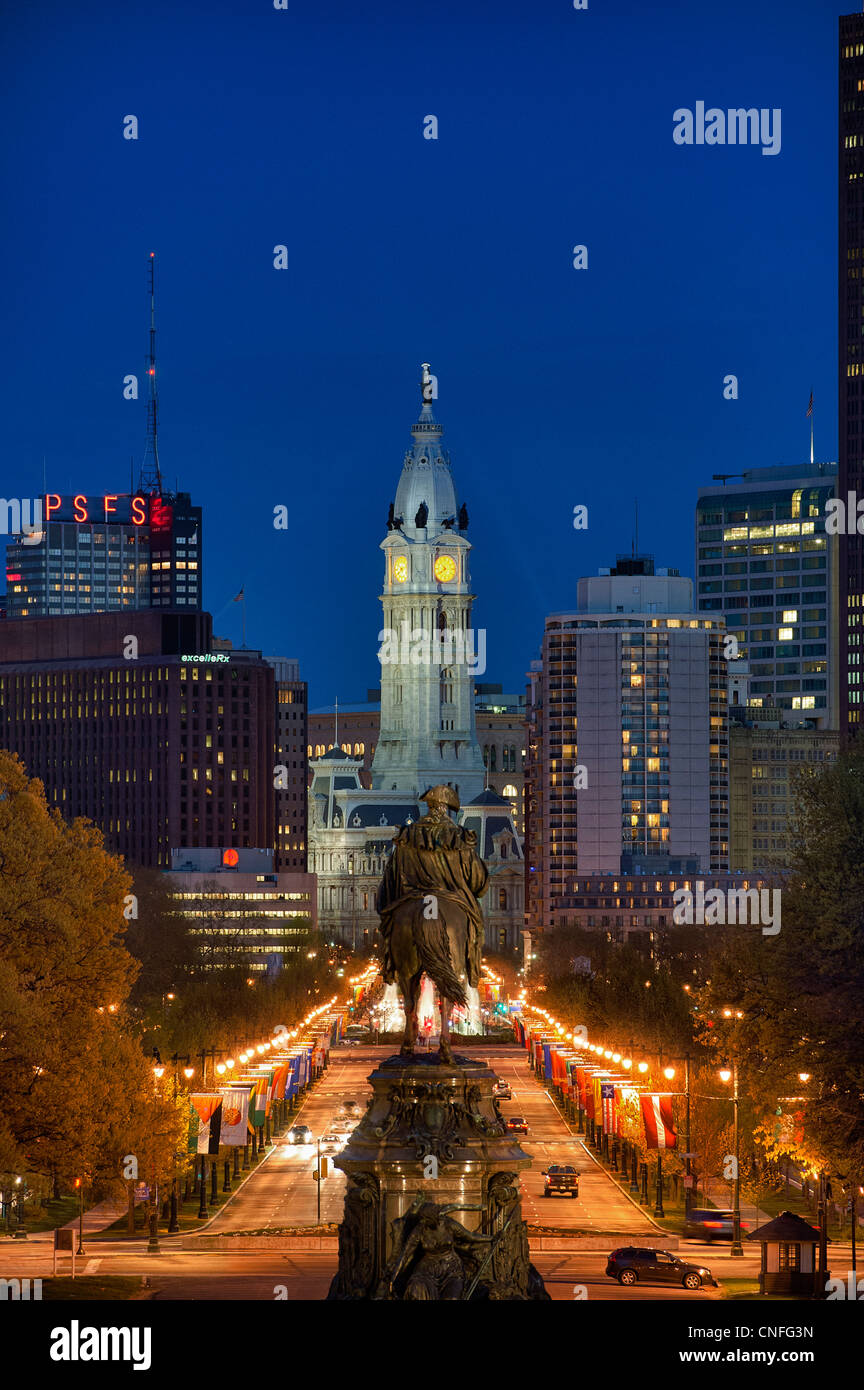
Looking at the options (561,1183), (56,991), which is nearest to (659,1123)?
(561,1183)

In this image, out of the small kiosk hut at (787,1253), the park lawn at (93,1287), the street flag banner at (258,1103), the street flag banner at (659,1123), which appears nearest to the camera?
the park lawn at (93,1287)

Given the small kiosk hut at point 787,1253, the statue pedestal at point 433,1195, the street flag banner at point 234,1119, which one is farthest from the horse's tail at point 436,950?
the street flag banner at point 234,1119

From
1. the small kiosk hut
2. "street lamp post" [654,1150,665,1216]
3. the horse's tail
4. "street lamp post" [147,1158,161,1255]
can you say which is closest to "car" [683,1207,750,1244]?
"street lamp post" [654,1150,665,1216]

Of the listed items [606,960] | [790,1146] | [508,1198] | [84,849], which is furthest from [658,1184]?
[606,960]

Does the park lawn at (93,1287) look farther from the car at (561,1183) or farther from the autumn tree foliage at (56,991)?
the car at (561,1183)

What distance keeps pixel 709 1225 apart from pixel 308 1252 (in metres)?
11.9

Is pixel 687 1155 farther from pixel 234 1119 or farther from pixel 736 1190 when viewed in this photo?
pixel 234 1119

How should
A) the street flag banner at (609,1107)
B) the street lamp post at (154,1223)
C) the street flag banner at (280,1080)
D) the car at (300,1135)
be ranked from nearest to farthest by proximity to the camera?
the street lamp post at (154,1223)
the street flag banner at (609,1107)
the car at (300,1135)
the street flag banner at (280,1080)

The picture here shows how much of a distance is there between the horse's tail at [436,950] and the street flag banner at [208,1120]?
141 feet

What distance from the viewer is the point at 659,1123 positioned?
75.9m

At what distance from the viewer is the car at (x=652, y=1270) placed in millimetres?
55938

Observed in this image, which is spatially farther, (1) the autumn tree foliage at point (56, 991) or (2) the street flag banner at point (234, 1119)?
(2) the street flag banner at point (234, 1119)

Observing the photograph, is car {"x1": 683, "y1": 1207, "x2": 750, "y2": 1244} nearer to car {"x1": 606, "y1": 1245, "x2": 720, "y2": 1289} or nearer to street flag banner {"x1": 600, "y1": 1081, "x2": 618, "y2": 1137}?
car {"x1": 606, "y1": 1245, "x2": 720, "y2": 1289}

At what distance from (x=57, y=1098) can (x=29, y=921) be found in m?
3.83
